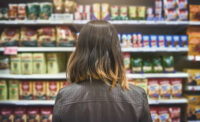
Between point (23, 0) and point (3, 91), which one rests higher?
point (23, 0)

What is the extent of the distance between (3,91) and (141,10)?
2.33 meters

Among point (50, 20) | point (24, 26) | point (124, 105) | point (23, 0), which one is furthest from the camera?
point (23, 0)

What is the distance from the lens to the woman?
874 mm

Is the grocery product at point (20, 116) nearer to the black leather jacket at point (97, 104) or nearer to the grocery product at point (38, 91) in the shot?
the grocery product at point (38, 91)

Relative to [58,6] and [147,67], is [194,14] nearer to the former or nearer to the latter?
[147,67]

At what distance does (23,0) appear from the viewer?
2783 millimetres

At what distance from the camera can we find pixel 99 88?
34.7 inches

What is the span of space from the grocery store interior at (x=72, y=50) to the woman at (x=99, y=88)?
1.33 meters

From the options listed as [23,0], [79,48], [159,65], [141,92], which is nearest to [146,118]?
[141,92]

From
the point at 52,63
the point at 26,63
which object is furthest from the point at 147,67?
the point at 26,63

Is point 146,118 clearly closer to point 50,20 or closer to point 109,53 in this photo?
point 109,53

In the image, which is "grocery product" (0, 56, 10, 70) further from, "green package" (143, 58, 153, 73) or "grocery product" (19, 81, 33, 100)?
Answer: "green package" (143, 58, 153, 73)

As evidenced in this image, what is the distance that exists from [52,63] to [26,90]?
0.55 meters

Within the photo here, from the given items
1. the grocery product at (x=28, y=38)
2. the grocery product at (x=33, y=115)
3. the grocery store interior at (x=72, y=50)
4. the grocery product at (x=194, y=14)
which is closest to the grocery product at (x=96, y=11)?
the grocery store interior at (x=72, y=50)
